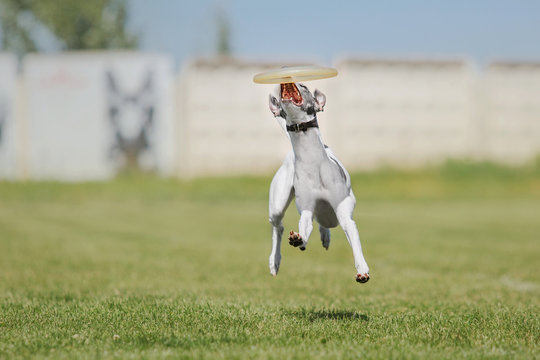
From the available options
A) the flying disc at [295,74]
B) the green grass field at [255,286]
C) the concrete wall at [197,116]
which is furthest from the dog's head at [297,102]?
the concrete wall at [197,116]

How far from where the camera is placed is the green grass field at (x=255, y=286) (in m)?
5.79

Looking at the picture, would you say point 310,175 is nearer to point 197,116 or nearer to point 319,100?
point 319,100

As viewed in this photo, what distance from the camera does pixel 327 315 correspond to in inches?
281

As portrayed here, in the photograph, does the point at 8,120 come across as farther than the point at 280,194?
Yes

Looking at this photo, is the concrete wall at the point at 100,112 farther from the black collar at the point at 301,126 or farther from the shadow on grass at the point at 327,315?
the black collar at the point at 301,126

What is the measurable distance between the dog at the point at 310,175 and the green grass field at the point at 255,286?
3.25 ft

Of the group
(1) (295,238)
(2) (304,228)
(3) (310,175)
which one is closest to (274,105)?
(3) (310,175)

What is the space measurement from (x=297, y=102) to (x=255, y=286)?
533 centimetres

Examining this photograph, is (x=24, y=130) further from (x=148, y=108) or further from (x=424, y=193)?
(x=424, y=193)

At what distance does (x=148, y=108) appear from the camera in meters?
39.3

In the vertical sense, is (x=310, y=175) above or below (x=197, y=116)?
above

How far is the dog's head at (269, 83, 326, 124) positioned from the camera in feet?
18.6

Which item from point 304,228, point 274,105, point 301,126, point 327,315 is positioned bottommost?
point 327,315

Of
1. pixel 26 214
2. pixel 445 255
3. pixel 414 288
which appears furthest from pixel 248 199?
pixel 414 288
